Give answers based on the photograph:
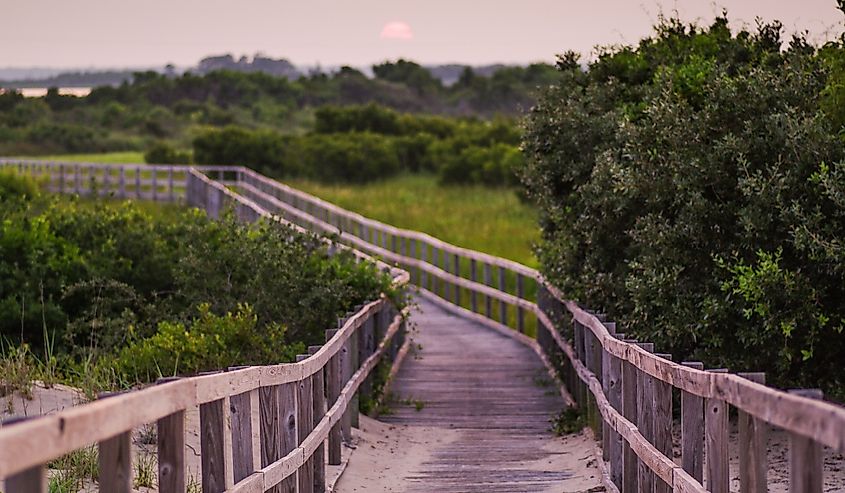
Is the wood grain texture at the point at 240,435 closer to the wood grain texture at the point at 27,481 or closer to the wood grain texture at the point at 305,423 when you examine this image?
the wood grain texture at the point at 305,423

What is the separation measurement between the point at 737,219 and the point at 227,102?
99984 mm

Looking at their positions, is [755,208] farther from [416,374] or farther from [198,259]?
[416,374]

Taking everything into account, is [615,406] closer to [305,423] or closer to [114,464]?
[305,423]

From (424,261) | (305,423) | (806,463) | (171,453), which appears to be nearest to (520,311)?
(424,261)

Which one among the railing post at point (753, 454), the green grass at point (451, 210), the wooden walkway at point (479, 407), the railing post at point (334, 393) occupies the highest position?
the railing post at point (753, 454)

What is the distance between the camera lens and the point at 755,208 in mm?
9141

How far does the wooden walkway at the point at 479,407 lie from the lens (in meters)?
10.3

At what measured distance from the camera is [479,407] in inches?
564

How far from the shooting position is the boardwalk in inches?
405

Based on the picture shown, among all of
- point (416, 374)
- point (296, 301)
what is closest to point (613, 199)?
point (296, 301)

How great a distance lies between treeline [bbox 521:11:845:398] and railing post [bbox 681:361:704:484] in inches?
103

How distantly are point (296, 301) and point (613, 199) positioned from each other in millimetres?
3647

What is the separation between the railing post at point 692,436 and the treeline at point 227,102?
74.9 m

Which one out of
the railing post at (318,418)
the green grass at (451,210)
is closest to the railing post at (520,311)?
the green grass at (451,210)
